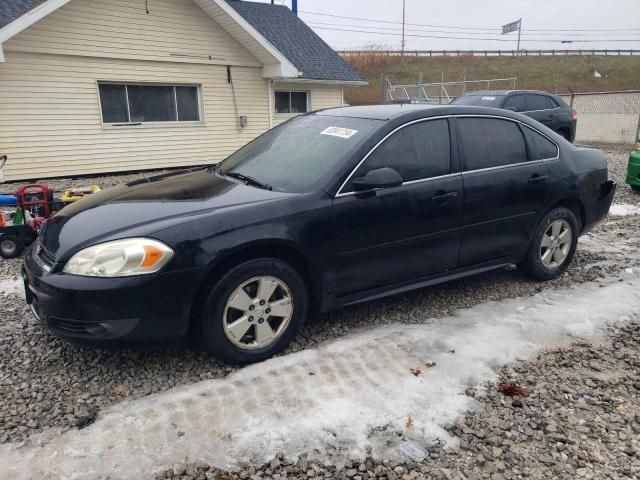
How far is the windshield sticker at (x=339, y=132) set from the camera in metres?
3.67

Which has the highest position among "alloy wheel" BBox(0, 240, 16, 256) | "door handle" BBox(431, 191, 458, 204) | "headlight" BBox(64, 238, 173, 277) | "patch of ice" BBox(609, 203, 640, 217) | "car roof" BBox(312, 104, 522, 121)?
"car roof" BBox(312, 104, 522, 121)

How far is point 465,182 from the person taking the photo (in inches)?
152

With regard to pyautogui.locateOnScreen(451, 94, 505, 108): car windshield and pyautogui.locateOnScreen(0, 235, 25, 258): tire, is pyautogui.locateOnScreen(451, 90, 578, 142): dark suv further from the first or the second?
pyautogui.locateOnScreen(0, 235, 25, 258): tire

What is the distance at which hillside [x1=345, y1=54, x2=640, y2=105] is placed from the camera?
145 feet

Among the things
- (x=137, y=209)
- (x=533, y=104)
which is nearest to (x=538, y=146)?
(x=137, y=209)

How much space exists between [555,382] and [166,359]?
2.49 m

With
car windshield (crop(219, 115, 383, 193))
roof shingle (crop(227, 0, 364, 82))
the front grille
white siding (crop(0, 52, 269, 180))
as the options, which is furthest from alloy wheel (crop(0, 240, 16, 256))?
roof shingle (crop(227, 0, 364, 82))

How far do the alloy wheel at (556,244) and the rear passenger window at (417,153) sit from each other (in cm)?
141

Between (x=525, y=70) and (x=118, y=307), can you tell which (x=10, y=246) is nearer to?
(x=118, y=307)

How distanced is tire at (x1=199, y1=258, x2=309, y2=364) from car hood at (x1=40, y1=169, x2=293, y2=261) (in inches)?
18.1

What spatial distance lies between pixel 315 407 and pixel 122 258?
4.52ft

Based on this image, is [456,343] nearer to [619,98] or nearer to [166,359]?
[166,359]

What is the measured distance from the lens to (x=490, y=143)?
13.5ft

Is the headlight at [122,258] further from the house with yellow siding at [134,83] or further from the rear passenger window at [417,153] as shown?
the house with yellow siding at [134,83]
